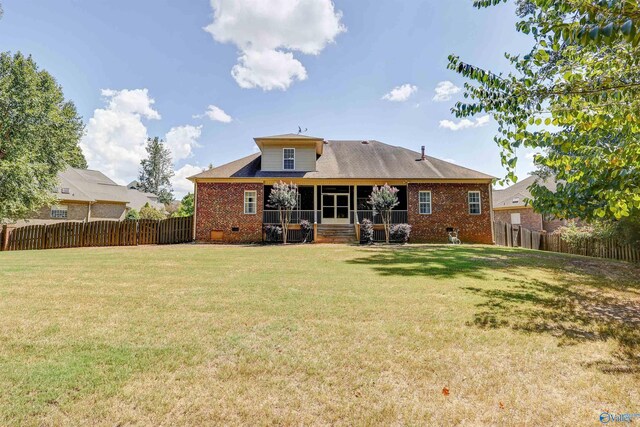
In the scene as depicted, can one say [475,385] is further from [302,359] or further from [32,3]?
[32,3]

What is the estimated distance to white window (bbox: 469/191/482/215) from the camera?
728 inches

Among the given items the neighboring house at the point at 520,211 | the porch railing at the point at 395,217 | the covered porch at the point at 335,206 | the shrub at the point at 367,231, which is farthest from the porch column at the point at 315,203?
the neighboring house at the point at 520,211

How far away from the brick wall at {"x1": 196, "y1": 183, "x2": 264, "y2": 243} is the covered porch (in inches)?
35.7

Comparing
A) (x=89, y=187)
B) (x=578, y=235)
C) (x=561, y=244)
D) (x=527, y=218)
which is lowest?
(x=561, y=244)

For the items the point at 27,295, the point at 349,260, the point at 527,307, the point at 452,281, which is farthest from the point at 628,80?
the point at 27,295

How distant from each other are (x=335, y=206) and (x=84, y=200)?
22.1 metres

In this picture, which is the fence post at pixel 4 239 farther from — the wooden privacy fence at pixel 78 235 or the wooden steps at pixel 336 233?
the wooden steps at pixel 336 233

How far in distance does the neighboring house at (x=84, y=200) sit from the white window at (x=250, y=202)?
15.6m

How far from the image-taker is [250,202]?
722 inches

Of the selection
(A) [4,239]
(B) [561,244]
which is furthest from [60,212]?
(B) [561,244]

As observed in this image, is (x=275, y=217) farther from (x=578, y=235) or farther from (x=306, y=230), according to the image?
(x=578, y=235)

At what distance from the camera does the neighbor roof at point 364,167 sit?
1859 centimetres

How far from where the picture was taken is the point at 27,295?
5.29 metres

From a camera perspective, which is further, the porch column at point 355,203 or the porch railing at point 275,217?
the porch column at point 355,203
